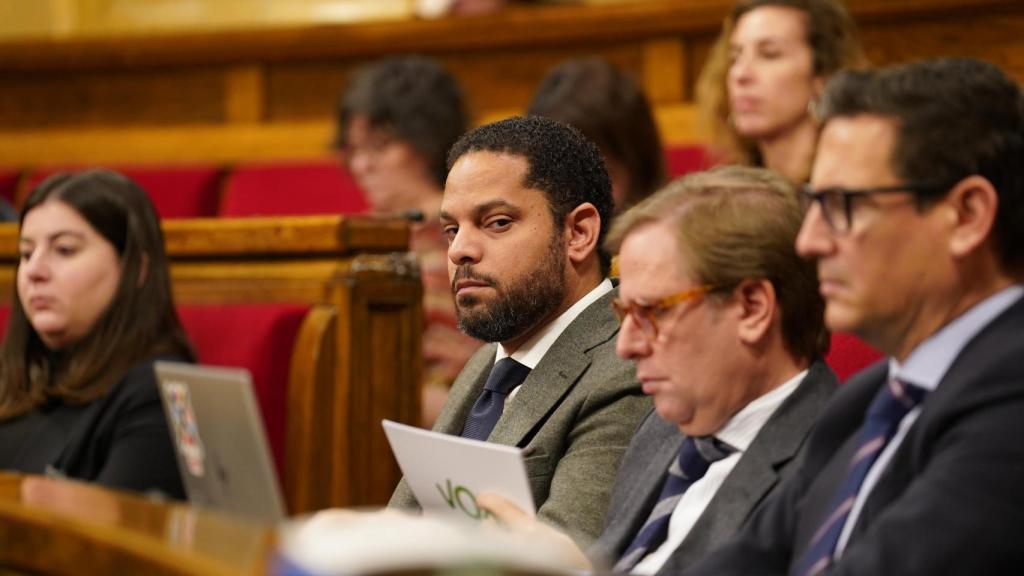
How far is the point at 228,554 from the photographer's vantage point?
1.02 m

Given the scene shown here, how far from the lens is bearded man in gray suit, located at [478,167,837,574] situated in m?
1.32

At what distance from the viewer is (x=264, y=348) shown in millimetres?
2357

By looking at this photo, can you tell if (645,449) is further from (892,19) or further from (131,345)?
(892,19)

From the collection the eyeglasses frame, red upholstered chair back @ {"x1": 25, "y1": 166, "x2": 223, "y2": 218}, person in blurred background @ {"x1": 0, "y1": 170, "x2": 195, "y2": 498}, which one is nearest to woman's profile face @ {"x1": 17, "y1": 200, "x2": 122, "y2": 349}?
person in blurred background @ {"x1": 0, "y1": 170, "x2": 195, "y2": 498}

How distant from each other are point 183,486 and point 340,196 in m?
1.28

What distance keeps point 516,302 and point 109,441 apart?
800mm

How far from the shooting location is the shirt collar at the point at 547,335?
1704 millimetres

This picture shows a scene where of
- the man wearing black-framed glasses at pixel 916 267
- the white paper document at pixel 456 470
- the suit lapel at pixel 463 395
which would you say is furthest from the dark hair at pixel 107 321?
the man wearing black-framed glasses at pixel 916 267

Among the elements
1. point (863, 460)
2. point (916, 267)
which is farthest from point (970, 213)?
point (863, 460)

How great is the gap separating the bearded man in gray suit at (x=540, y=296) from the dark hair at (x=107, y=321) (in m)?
0.68

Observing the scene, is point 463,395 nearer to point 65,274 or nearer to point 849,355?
point 849,355

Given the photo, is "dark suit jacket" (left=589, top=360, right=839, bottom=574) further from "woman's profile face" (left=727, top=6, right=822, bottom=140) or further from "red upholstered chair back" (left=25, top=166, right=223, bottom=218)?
"red upholstered chair back" (left=25, top=166, right=223, bottom=218)

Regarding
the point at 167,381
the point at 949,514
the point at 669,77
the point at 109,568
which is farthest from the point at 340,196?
the point at 949,514

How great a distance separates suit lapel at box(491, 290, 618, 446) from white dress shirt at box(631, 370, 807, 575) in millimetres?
290
